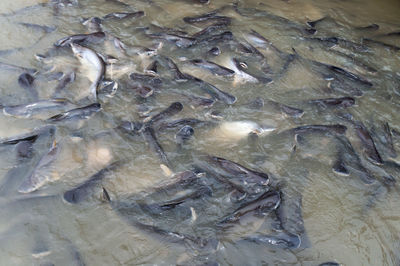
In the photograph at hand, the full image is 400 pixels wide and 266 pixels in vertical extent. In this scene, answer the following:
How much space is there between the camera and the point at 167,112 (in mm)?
4613

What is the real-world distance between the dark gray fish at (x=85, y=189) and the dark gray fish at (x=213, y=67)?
7.33 ft

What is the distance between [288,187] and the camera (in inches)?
159

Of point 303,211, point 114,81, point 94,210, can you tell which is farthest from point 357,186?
point 114,81

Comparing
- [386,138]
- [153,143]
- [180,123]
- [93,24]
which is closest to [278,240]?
[153,143]

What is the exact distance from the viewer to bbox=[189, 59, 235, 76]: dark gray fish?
5.43 meters

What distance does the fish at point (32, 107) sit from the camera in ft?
14.3

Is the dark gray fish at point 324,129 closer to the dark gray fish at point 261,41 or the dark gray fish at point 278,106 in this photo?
the dark gray fish at point 278,106

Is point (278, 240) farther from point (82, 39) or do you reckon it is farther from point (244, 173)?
point (82, 39)

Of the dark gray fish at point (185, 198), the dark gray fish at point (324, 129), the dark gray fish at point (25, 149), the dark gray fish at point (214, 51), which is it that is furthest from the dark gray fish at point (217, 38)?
the dark gray fish at point (25, 149)

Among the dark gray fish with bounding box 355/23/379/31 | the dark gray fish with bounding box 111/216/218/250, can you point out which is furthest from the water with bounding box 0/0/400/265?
the dark gray fish with bounding box 355/23/379/31

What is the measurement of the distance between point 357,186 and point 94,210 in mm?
2675

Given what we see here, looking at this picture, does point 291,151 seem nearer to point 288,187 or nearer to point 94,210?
point 288,187

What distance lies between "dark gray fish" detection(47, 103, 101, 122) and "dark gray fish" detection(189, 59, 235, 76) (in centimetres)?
161

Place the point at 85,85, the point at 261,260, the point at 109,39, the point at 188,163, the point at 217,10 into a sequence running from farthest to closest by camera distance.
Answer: the point at 217,10 → the point at 109,39 → the point at 85,85 → the point at 188,163 → the point at 261,260
